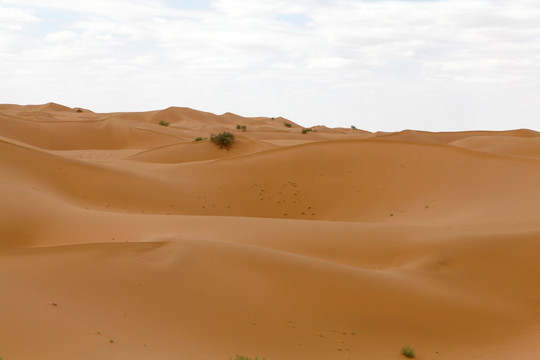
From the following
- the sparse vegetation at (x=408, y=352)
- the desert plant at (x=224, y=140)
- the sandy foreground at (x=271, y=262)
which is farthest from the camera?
the desert plant at (x=224, y=140)

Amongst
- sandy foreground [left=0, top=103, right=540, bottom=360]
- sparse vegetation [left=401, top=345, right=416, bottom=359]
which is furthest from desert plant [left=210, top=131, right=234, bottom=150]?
sparse vegetation [left=401, top=345, right=416, bottom=359]

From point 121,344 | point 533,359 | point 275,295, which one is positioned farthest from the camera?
point 275,295

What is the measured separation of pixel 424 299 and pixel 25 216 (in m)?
8.28

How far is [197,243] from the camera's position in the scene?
1121 centimetres

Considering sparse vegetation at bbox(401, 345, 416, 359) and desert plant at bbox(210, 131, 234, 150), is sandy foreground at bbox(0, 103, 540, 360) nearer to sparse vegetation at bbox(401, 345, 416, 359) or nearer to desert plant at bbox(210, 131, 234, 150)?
sparse vegetation at bbox(401, 345, 416, 359)

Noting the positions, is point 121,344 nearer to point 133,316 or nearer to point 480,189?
point 133,316

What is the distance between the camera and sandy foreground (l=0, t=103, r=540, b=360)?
8445 millimetres

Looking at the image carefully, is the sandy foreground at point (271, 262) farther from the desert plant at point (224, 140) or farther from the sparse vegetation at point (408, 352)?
the desert plant at point (224, 140)

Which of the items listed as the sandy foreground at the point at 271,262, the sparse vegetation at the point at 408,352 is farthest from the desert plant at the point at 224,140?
the sparse vegetation at the point at 408,352

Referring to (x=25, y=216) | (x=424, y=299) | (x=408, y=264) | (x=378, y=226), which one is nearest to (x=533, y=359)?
(x=424, y=299)

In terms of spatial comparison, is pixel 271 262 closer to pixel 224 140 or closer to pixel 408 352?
pixel 408 352

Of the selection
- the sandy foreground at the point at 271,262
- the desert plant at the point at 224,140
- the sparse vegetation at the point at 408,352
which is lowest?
the sparse vegetation at the point at 408,352

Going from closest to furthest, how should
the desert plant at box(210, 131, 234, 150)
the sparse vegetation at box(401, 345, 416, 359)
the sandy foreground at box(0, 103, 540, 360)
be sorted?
1. the sandy foreground at box(0, 103, 540, 360)
2. the sparse vegetation at box(401, 345, 416, 359)
3. the desert plant at box(210, 131, 234, 150)

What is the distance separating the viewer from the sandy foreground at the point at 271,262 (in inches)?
332
